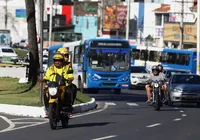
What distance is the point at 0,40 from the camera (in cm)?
8781

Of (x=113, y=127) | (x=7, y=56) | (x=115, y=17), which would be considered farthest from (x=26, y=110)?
(x=115, y=17)

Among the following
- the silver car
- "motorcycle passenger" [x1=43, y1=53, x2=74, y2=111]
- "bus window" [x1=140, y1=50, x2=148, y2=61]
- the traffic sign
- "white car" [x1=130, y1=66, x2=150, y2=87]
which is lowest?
"white car" [x1=130, y1=66, x2=150, y2=87]

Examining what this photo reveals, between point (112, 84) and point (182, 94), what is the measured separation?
727 cm

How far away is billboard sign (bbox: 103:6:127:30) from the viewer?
332ft

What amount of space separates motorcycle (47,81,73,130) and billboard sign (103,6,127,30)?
277ft

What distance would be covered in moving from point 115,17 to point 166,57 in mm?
38785

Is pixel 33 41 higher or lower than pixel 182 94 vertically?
higher

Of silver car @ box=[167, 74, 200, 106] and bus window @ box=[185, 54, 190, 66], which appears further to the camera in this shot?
bus window @ box=[185, 54, 190, 66]

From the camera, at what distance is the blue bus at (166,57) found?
6172cm

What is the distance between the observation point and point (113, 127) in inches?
702

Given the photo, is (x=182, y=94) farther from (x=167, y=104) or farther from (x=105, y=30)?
(x=105, y=30)

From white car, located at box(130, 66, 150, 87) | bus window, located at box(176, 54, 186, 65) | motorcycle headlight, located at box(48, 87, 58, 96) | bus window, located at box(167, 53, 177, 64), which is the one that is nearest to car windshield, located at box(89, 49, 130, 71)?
white car, located at box(130, 66, 150, 87)

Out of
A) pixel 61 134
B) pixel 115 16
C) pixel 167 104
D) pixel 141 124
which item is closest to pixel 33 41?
pixel 167 104

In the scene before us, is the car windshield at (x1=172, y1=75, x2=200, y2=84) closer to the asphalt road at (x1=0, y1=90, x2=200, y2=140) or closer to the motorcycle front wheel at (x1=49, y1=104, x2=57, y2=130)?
the asphalt road at (x1=0, y1=90, x2=200, y2=140)
